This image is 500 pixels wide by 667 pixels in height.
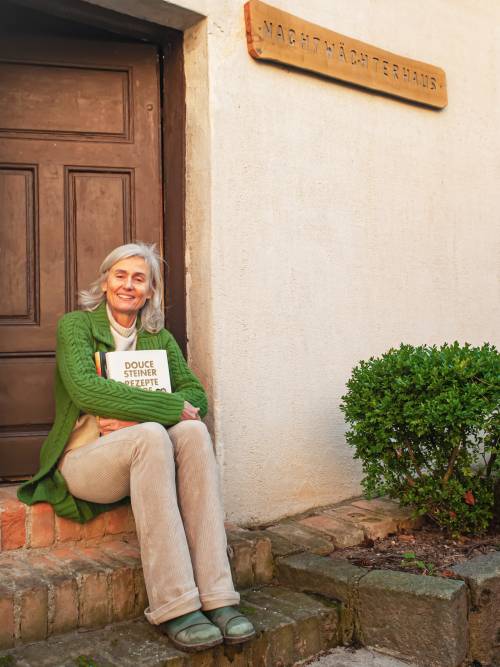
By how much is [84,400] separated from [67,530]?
0.64 metres

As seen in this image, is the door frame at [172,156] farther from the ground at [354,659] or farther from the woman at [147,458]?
the ground at [354,659]

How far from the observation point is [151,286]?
3.51 m

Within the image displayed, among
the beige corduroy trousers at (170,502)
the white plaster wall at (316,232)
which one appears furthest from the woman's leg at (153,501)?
the white plaster wall at (316,232)

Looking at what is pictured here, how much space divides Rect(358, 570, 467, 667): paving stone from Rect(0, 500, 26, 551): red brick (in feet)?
4.74

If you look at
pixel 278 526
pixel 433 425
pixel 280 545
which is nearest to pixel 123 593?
pixel 280 545

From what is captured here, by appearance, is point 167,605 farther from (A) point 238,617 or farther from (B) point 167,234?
(B) point 167,234

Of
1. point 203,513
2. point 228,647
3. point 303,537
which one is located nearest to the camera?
point 228,647

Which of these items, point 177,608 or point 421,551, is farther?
point 421,551

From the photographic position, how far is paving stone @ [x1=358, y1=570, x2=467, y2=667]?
3.00 m

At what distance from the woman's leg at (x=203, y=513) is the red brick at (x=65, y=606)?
0.48m

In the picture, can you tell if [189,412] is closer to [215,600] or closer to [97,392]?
[97,392]

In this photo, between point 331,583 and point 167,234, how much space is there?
6.52ft

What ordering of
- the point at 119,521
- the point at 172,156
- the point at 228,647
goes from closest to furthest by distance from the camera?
the point at 228,647, the point at 119,521, the point at 172,156

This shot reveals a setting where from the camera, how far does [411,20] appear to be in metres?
4.86
